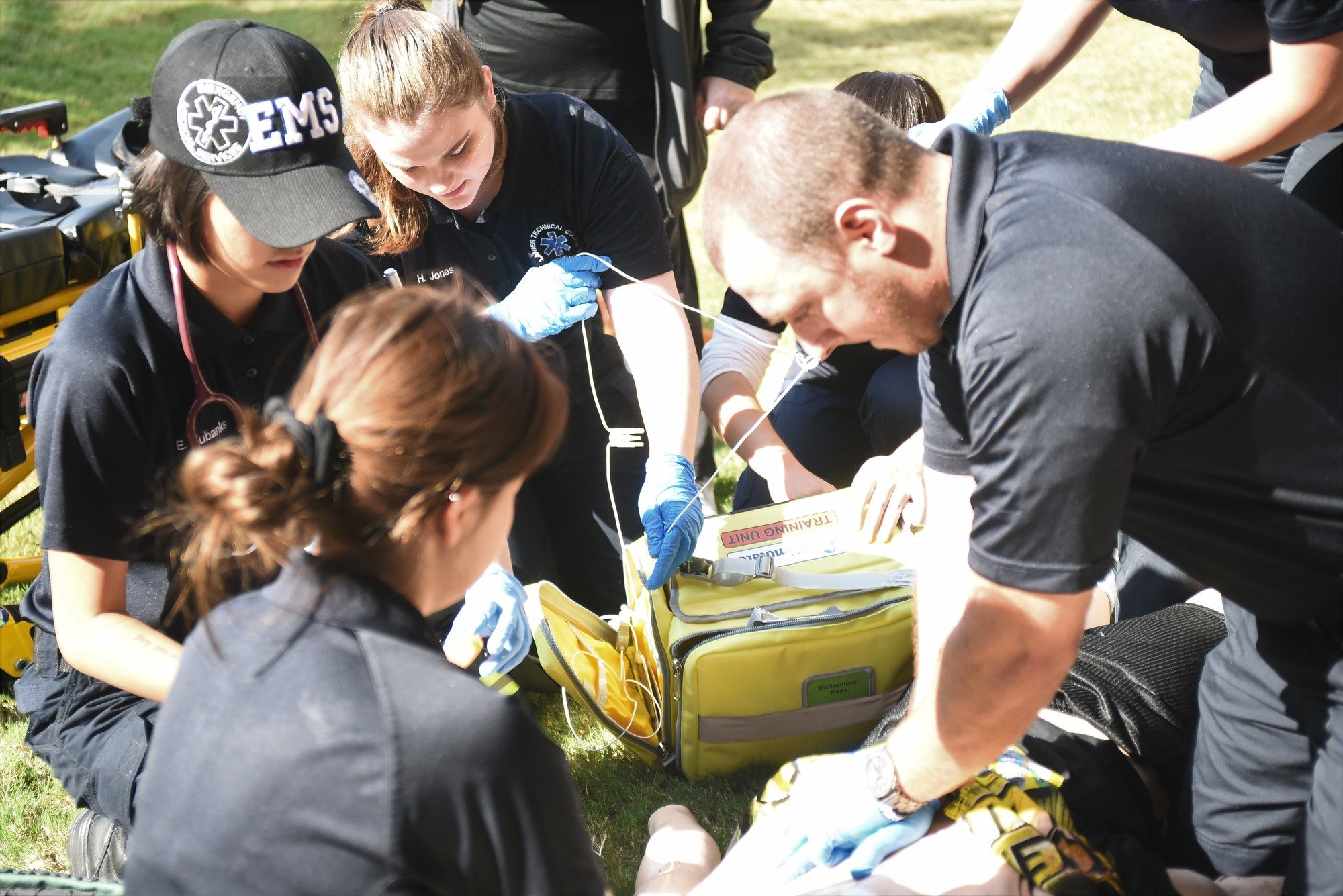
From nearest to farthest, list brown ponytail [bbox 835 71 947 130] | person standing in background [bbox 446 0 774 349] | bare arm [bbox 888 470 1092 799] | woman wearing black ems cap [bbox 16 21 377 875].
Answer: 1. bare arm [bbox 888 470 1092 799]
2. woman wearing black ems cap [bbox 16 21 377 875]
3. brown ponytail [bbox 835 71 947 130]
4. person standing in background [bbox 446 0 774 349]

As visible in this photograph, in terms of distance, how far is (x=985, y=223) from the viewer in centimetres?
137

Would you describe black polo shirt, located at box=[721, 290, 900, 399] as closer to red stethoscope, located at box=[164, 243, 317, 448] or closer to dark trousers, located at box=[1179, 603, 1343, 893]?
dark trousers, located at box=[1179, 603, 1343, 893]

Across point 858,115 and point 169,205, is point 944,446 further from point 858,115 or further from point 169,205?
point 169,205

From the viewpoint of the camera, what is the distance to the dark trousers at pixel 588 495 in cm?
288

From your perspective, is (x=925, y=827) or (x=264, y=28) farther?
(x=264, y=28)

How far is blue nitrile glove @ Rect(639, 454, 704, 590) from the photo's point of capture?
7.61 feet

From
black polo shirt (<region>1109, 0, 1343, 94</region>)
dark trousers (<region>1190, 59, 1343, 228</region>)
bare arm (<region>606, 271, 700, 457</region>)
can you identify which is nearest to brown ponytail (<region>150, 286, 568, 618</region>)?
bare arm (<region>606, 271, 700, 457</region>)

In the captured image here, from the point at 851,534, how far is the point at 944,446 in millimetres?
685

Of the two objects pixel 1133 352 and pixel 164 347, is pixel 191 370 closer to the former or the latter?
pixel 164 347

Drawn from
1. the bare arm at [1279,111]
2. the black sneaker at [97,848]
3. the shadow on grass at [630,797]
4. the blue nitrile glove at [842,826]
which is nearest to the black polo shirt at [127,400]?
the black sneaker at [97,848]

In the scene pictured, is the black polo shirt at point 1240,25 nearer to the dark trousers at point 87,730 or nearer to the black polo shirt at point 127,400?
the black polo shirt at point 127,400

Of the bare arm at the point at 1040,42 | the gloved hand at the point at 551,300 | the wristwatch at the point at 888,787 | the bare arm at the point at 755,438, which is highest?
the bare arm at the point at 1040,42

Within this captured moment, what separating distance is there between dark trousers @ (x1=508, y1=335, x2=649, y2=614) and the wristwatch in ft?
4.24

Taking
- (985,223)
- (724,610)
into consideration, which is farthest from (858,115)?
(724,610)
